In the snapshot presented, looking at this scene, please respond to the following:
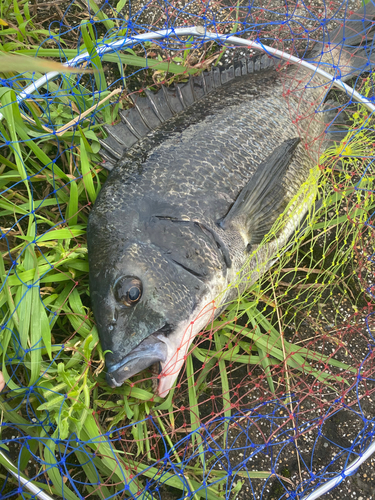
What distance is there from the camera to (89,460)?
229 cm

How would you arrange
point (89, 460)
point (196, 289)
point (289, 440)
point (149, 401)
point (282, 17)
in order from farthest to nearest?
point (282, 17) → point (289, 440) → point (149, 401) → point (89, 460) → point (196, 289)

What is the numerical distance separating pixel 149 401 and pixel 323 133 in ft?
7.77

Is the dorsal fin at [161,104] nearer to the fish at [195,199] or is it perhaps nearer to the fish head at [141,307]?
the fish at [195,199]

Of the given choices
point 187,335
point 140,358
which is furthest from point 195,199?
point 140,358

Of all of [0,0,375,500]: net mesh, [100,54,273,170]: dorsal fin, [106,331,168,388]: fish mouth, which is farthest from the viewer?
[100,54,273,170]: dorsal fin

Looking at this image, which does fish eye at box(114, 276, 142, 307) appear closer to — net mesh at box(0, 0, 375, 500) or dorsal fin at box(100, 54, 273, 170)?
net mesh at box(0, 0, 375, 500)

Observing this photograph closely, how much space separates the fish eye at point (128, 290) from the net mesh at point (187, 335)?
15.2 inches

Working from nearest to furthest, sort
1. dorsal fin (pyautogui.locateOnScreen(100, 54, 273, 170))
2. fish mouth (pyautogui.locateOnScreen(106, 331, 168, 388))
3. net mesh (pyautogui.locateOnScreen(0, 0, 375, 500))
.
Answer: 1. fish mouth (pyautogui.locateOnScreen(106, 331, 168, 388))
2. net mesh (pyautogui.locateOnScreen(0, 0, 375, 500))
3. dorsal fin (pyautogui.locateOnScreen(100, 54, 273, 170))

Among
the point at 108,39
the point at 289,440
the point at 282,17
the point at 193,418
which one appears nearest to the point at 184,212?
the point at 193,418

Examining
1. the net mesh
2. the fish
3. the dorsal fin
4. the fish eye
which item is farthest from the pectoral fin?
the dorsal fin

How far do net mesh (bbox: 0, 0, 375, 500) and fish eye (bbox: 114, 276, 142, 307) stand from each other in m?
0.39

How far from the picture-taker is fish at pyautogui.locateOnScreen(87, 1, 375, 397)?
2047mm

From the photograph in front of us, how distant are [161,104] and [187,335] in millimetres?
1672

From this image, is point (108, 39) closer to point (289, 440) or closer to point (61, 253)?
point (61, 253)
